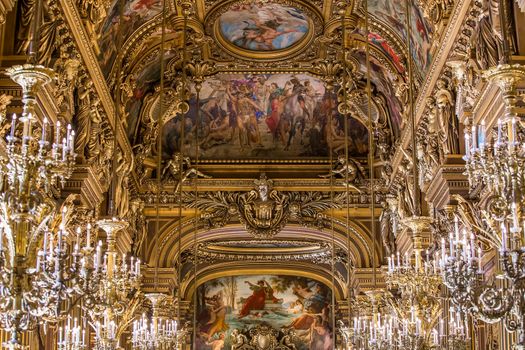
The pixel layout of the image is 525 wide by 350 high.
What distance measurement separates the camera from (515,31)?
13.3 m

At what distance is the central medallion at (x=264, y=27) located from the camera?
71.2ft

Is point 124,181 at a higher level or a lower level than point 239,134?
lower

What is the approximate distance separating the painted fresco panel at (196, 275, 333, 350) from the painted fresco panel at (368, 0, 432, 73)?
14132mm

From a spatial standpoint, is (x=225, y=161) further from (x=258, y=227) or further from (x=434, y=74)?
(x=434, y=74)

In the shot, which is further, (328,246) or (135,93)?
(328,246)

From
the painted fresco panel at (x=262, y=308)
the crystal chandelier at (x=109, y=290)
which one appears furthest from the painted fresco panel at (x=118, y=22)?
the painted fresco panel at (x=262, y=308)

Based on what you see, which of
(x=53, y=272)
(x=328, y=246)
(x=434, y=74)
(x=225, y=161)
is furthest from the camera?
(x=328, y=246)

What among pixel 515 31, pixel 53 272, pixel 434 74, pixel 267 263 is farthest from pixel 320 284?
pixel 53 272

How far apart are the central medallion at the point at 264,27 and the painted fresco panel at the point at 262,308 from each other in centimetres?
1173

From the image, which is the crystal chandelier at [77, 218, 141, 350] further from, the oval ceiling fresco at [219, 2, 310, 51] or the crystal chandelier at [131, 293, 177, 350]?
the oval ceiling fresco at [219, 2, 310, 51]

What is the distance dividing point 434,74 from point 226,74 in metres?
7.51

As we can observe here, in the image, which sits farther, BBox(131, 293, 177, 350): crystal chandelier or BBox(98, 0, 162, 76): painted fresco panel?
BBox(98, 0, 162, 76): painted fresco panel

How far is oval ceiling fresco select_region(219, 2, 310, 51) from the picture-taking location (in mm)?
21953

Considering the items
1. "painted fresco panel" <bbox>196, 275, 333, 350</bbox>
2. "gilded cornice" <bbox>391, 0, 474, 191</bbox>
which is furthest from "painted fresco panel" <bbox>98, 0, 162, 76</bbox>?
"painted fresco panel" <bbox>196, 275, 333, 350</bbox>
